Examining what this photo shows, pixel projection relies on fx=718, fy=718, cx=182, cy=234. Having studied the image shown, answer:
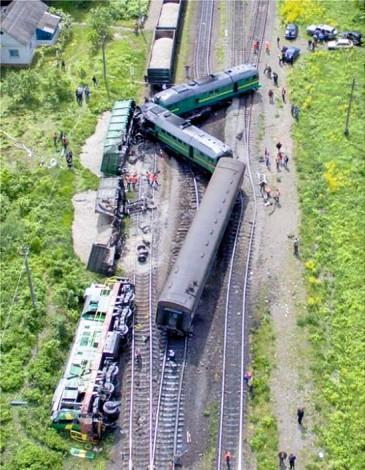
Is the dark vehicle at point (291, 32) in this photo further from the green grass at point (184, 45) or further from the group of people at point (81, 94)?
the group of people at point (81, 94)

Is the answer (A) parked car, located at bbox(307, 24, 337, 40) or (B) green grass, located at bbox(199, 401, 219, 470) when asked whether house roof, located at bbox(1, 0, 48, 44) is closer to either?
Result: (A) parked car, located at bbox(307, 24, 337, 40)

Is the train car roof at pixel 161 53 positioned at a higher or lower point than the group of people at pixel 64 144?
higher

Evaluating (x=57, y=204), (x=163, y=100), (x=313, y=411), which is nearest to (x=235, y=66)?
(x=163, y=100)

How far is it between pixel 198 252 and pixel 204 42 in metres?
38.6

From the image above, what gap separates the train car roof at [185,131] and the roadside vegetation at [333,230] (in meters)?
7.64

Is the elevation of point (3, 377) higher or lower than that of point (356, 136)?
lower

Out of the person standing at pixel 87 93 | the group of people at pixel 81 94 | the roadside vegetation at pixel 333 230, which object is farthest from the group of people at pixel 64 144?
the roadside vegetation at pixel 333 230

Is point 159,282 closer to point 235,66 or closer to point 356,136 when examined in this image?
point 356,136

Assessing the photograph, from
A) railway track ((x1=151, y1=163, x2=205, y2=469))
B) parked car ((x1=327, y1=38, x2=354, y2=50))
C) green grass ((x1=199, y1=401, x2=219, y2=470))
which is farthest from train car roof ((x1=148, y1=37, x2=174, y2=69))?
green grass ((x1=199, y1=401, x2=219, y2=470))

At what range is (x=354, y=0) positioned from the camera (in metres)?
85.4

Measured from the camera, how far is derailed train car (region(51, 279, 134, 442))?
41000 mm

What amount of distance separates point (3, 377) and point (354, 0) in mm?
63690

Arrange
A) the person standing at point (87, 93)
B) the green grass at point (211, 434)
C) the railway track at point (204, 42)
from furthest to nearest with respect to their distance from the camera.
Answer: the railway track at point (204, 42) < the person standing at point (87, 93) < the green grass at point (211, 434)

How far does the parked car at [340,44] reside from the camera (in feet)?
251
